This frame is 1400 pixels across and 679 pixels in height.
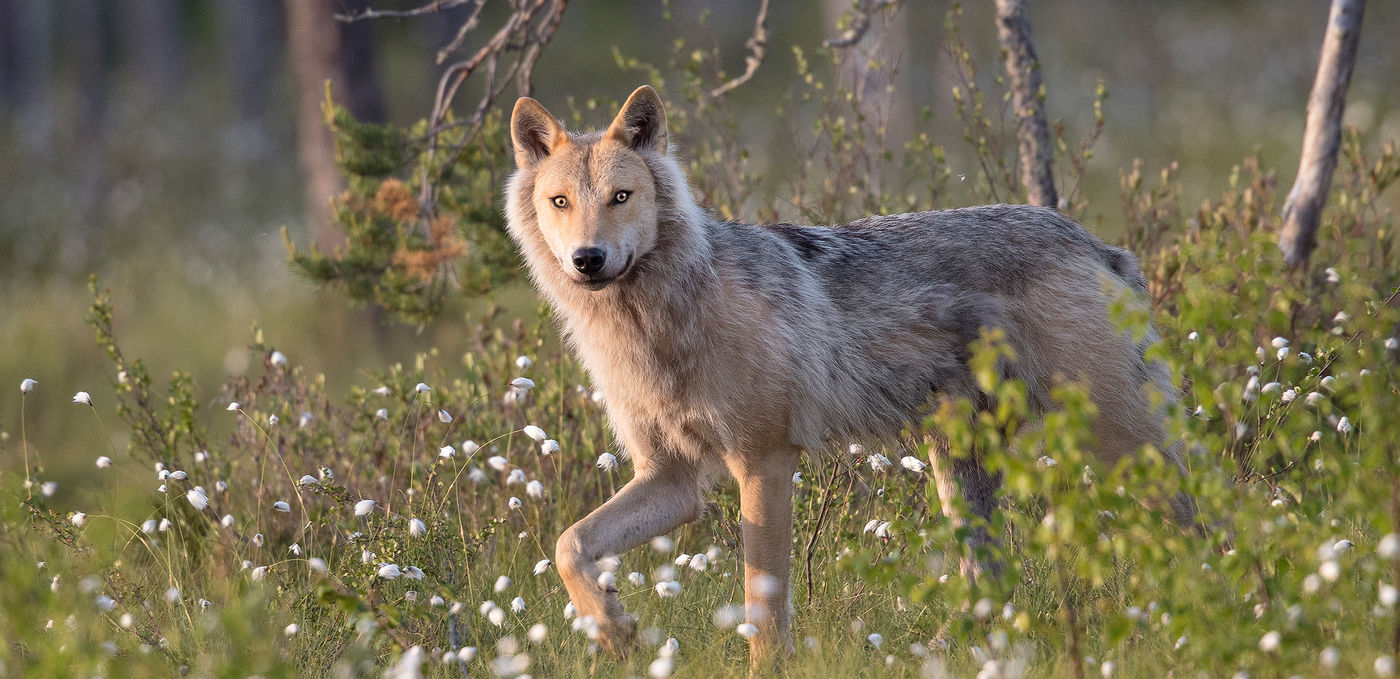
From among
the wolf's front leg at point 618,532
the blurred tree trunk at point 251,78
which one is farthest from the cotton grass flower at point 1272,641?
the blurred tree trunk at point 251,78

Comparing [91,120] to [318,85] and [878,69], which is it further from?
[878,69]

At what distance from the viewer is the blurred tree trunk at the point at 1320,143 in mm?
6152

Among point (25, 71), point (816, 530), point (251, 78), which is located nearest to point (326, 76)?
point (816, 530)

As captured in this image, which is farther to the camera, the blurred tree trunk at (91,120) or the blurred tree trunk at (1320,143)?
the blurred tree trunk at (91,120)

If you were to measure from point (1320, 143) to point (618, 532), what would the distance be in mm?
4555

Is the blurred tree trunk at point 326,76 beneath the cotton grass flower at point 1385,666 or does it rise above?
above

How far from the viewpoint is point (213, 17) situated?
33.0 meters

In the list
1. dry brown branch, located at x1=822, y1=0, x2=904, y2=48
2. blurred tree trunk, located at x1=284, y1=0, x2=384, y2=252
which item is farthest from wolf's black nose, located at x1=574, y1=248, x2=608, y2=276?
blurred tree trunk, located at x1=284, y1=0, x2=384, y2=252

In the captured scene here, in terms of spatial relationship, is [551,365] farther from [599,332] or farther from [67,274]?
[67,274]

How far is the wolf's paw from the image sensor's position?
3.84 meters

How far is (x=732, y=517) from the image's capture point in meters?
4.96

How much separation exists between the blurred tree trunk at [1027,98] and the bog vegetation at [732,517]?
0.18 meters

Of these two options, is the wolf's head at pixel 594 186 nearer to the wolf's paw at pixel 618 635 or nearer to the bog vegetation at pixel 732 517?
the bog vegetation at pixel 732 517

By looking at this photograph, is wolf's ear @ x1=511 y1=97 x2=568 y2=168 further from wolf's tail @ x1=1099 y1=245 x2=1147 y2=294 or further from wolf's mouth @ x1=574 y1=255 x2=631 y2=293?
wolf's tail @ x1=1099 y1=245 x2=1147 y2=294
